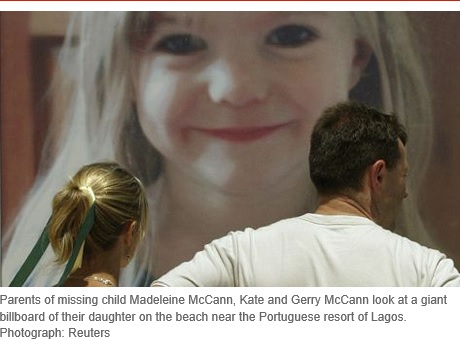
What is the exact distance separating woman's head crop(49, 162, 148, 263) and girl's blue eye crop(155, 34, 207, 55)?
0.54 metres

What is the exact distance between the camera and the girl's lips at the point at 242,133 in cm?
250

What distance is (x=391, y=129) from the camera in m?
2.28

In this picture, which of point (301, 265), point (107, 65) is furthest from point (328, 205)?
point (107, 65)

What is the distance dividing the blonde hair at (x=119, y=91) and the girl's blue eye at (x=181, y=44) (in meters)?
0.10

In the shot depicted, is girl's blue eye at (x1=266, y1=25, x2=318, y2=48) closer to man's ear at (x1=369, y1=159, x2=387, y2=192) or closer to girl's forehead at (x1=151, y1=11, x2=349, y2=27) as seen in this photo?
girl's forehead at (x1=151, y1=11, x2=349, y2=27)

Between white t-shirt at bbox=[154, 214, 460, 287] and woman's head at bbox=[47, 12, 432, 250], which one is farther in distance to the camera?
woman's head at bbox=[47, 12, 432, 250]

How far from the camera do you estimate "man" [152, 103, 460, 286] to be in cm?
217

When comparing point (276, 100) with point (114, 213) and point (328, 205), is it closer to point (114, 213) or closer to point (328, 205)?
point (328, 205)

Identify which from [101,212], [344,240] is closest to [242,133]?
[344,240]

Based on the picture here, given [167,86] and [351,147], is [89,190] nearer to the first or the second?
[167,86]

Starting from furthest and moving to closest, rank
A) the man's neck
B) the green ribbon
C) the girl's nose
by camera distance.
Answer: the girl's nose, the man's neck, the green ribbon

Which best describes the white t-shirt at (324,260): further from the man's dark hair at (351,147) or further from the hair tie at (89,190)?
the hair tie at (89,190)

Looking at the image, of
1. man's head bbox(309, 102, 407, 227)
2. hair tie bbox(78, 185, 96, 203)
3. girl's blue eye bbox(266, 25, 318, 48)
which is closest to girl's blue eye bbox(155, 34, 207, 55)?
girl's blue eye bbox(266, 25, 318, 48)
